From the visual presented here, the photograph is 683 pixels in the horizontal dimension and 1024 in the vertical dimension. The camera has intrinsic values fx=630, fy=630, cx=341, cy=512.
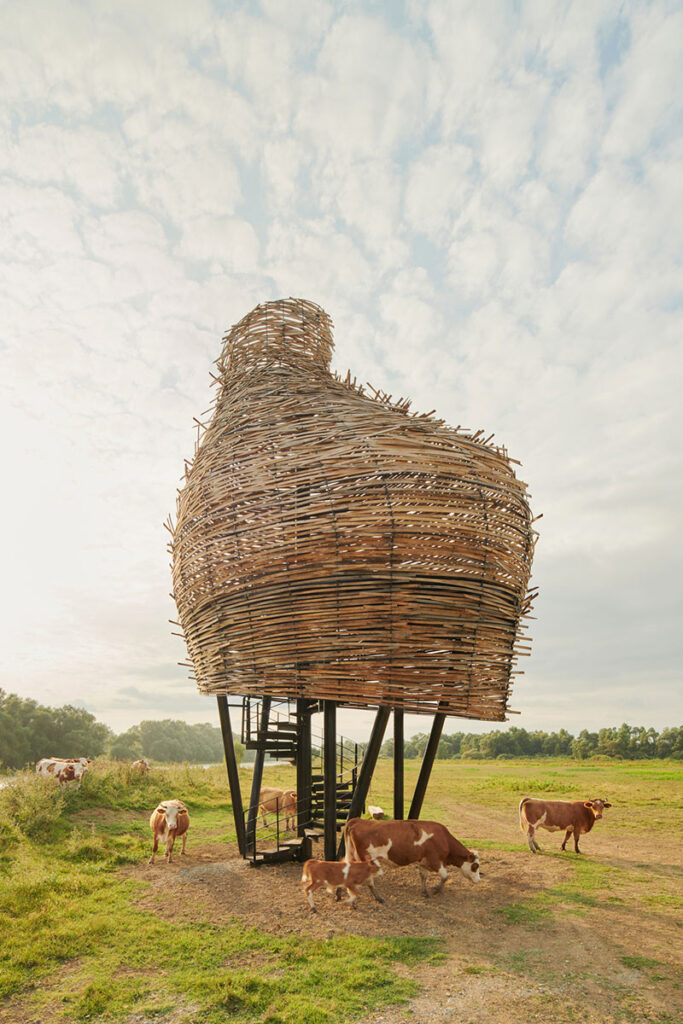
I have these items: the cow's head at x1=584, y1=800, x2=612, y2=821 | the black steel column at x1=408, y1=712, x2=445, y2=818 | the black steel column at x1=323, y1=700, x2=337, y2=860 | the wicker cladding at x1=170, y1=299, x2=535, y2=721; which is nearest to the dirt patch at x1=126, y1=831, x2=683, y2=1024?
the black steel column at x1=323, y1=700, x2=337, y2=860

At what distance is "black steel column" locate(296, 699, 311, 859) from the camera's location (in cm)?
1227

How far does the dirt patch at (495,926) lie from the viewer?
5.42 m

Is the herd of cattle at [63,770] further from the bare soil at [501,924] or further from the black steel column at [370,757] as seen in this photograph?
the black steel column at [370,757]

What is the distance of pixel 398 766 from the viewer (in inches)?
482

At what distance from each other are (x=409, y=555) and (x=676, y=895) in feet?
20.0

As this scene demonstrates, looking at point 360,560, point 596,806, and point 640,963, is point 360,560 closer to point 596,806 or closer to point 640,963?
point 640,963

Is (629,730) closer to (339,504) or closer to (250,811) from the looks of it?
(250,811)

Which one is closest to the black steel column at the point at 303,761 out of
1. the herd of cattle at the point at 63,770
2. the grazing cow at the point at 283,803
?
the grazing cow at the point at 283,803

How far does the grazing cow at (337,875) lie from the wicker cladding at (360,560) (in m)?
2.01

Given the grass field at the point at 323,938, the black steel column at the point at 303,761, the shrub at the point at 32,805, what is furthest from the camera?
the shrub at the point at 32,805

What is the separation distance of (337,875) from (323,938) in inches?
35.1

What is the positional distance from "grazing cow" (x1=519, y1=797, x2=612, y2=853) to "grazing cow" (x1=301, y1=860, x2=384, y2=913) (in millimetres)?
→ 4263

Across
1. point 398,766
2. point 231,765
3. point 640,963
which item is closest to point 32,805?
point 231,765

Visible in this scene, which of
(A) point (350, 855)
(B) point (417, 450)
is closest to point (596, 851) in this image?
(A) point (350, 855)
